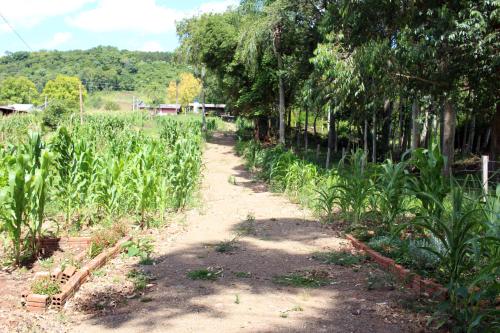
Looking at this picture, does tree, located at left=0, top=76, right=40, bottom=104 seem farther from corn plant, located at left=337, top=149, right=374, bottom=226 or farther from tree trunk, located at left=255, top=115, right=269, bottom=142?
corn plant, located at left=337, top=149, right=374, bottom=226

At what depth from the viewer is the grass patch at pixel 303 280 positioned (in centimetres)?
493

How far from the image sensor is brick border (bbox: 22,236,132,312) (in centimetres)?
406

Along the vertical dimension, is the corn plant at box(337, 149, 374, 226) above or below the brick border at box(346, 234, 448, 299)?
above

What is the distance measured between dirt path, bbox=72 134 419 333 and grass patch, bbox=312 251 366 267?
14 centimetres

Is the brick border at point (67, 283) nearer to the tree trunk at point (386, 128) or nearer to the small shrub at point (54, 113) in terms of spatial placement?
the tree trunk at point (386, 128)

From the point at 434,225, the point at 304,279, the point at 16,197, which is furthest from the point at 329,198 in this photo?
the point at 16,197

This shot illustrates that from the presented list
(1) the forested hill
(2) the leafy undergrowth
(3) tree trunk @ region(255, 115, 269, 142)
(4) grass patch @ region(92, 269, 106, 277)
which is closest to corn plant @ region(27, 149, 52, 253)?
(4) grass patch @ region(92, 269, 106, 277)

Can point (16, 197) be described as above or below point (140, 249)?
above

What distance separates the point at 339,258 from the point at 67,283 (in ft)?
10.6

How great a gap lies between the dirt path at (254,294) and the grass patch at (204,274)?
0.20 ft

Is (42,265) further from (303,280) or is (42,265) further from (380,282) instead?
(380,282)

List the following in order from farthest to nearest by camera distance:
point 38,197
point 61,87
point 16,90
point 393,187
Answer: point 16,90, point 61,87, point 393,187, point 38,197

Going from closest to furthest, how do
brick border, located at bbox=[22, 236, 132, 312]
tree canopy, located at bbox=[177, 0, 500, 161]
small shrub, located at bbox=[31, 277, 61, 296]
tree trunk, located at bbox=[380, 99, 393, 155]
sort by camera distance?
brick border, located at bbox=[22, 236, 132, 312] → small shrub, located at bbox=[31, 277, 61, 296] → tree canopy, located at bbox=[177, 0, 500, 161] → tree trunk, located at bbox=[380, 99, 393, 155]

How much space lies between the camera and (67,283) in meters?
4.43
